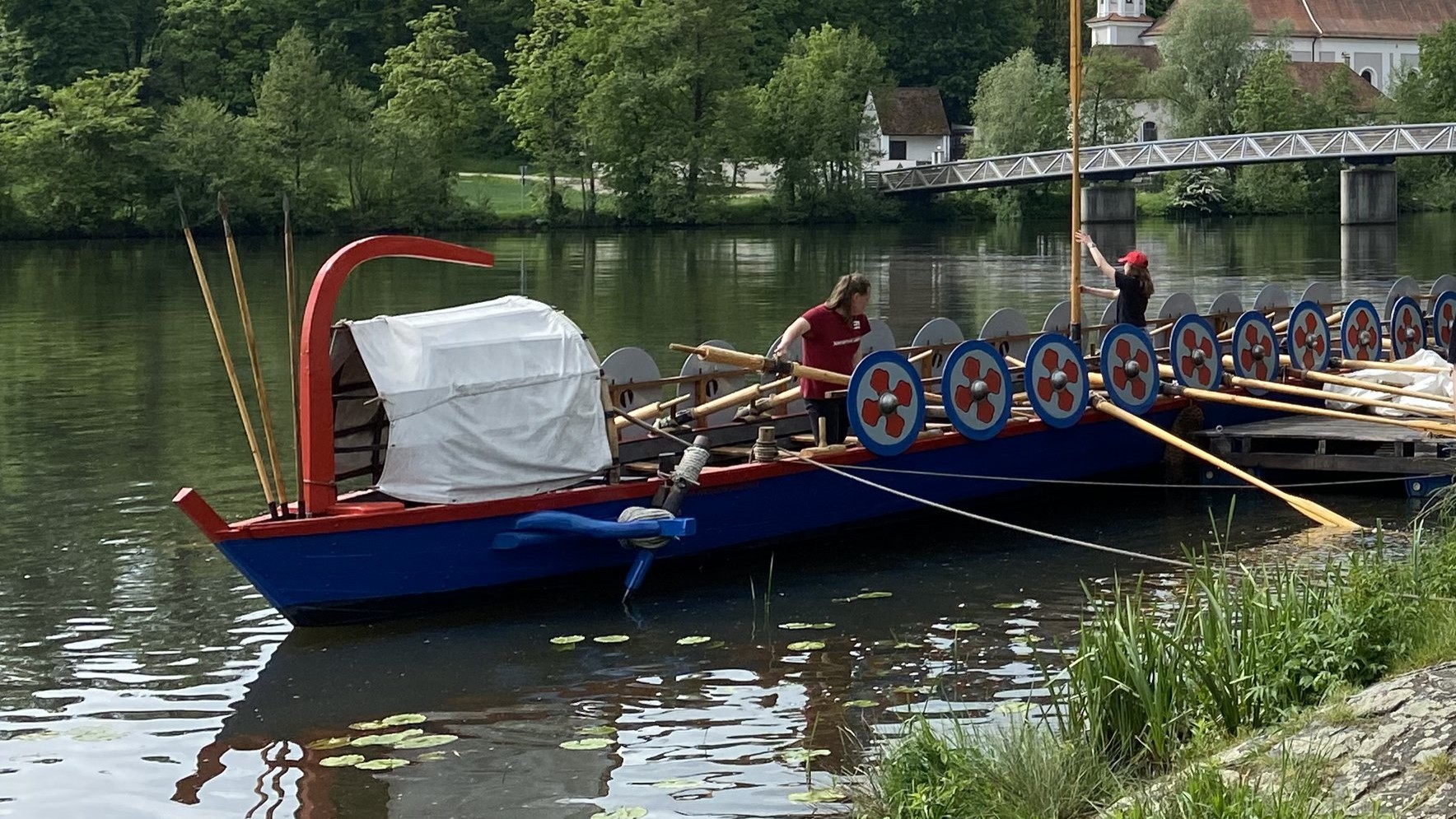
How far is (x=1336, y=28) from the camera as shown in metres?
118

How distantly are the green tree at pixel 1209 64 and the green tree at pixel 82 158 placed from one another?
44.8 meters

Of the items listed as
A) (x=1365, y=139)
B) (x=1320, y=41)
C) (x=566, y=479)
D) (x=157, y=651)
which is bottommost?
(x=157, y=651)

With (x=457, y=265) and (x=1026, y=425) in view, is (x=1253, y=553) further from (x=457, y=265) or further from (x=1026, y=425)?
(x=457, y=265)

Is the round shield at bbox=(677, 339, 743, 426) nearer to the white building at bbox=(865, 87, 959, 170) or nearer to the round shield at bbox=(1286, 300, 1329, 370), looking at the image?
the round shield at bbox=(1286, 300, 1329, 370)

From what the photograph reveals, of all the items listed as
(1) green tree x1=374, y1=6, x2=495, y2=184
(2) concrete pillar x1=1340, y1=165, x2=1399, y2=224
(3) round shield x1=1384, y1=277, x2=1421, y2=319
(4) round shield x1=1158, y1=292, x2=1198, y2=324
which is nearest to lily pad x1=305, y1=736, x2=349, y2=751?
(4) round shield x1=1158, y1=292, x2=1198, y2=324

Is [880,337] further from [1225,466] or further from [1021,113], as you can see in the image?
[1021,113]

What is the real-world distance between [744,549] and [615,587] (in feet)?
3.35

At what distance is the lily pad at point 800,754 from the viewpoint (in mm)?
8477

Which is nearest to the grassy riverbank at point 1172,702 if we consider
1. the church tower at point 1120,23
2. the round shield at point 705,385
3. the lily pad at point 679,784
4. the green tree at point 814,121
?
the lily pad at point 679,784

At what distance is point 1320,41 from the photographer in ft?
387

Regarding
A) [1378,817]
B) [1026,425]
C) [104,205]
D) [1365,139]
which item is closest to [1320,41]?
[1365,139]

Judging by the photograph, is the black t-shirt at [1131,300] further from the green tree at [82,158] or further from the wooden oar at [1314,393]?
the green tree at [82,158]

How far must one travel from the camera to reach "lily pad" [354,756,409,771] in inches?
334

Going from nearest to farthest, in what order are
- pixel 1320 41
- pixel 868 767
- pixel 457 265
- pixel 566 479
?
pixel 868 767, pixel 566 479, pixel 457 265, pixel 1320 41
